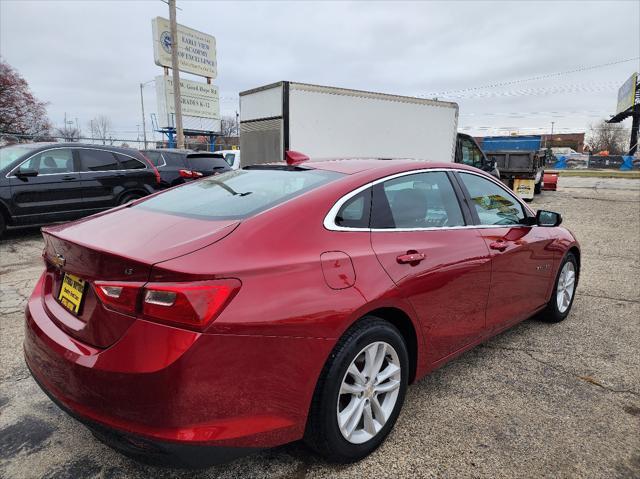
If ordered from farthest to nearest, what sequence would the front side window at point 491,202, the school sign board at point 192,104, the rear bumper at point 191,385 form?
the school sign board at point 192,104, the front side window at point 491,202, the rear bumper at point 191,385

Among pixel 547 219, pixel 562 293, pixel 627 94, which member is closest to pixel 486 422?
pixel 547 219

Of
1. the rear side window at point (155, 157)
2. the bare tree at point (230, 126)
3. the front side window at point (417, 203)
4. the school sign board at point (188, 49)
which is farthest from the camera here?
the bare tree at point (230, 126)

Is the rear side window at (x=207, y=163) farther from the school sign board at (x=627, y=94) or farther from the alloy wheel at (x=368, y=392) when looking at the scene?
the school sign board at (x=627, y=94)

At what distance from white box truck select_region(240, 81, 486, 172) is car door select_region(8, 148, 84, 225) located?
3.70 meters


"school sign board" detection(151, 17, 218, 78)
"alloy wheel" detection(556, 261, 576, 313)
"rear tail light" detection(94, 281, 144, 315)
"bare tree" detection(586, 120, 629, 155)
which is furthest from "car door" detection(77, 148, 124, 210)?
"bare tree" detection(586, 120, 629, 155)

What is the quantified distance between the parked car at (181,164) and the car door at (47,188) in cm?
181

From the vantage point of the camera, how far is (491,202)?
10.9ft

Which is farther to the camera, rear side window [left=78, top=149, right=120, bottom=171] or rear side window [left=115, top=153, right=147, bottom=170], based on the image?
rear side window [left=115, top=153, right=147, bottom=170]

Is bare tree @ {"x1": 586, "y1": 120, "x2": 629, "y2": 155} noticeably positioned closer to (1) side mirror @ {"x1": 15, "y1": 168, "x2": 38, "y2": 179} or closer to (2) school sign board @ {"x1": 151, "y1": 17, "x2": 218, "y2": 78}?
(2) school sign board @ {"x1": 151, "y1": 17, "x2": 218, "y2": 78}

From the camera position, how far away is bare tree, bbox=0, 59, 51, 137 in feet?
90.3

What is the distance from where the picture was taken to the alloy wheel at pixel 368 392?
212 cm

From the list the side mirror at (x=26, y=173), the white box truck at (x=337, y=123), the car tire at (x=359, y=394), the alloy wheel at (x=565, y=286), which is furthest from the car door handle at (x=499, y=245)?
the side mirror at (x=26, y=173)

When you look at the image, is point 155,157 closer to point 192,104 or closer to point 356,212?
point 356,212

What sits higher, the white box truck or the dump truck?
the white box truck
